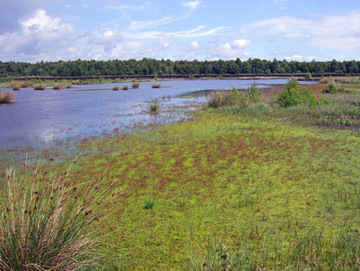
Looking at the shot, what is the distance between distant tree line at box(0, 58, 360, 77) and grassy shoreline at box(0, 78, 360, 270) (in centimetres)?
9121

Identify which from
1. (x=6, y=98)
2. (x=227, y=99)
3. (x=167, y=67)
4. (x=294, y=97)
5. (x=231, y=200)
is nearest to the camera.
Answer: (x=231, y=200)

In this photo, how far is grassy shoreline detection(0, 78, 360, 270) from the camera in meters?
3.84

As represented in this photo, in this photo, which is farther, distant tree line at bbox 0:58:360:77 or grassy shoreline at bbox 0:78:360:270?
distant tree line at bbox 0:58:360:77

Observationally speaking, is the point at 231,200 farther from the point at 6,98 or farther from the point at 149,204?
the point at 6,98

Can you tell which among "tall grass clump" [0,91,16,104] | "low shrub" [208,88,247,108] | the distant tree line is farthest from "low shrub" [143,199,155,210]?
the distant tree line

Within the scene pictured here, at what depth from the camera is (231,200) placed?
5.70 metres

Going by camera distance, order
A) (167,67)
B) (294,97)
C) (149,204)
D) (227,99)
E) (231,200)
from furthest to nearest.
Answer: (167,67), (227,99), (294,97), (231,200), (149,204)

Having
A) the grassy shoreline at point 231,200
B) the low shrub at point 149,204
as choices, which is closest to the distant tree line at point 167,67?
the grassy shoreline at point 231,200

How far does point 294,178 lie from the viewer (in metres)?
6.71

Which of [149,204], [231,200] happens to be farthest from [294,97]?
[149,204]

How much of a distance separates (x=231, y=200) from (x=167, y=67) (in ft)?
350

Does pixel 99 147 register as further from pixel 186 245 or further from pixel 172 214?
pixel 186 245

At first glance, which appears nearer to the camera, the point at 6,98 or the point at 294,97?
the point at 294,97

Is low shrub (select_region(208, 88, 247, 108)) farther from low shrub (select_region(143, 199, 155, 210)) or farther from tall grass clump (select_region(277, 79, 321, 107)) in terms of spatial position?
low shrub (select_region(143, 199, 155, 210))
